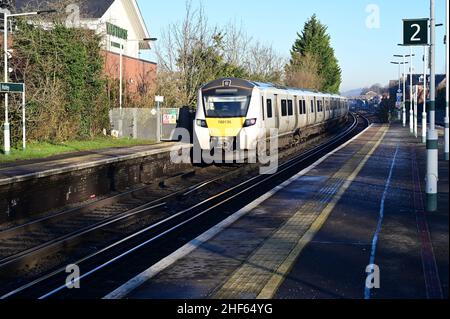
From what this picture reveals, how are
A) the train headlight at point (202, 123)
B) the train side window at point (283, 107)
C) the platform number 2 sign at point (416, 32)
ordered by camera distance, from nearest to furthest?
1. the platform number 2 sign at point (416, 32)
2. the train headlight at point (202, 123)
3. the train side window at point (283, 107)

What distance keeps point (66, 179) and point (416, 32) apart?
32.0 feet

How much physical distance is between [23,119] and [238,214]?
14501 mm

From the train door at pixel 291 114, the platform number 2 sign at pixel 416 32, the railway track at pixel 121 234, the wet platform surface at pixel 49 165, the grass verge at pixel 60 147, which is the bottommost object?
the railway track at pixel 121 234

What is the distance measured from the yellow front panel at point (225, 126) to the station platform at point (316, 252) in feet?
23.9

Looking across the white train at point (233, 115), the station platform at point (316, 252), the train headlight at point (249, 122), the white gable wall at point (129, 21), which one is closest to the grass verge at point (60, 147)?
the white train at point (233, 115)

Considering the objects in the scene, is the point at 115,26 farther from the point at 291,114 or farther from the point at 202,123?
the point at 202,123

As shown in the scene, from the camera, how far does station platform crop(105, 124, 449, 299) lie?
20.6ft

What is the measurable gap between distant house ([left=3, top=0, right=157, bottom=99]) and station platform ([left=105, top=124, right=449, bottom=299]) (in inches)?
847

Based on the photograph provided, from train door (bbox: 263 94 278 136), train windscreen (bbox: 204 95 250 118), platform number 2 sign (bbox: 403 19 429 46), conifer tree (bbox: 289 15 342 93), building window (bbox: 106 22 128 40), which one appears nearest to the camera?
platform number 2 sign (bbox: 403 19 429 46)

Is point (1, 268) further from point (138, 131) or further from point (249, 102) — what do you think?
point (138, 131)

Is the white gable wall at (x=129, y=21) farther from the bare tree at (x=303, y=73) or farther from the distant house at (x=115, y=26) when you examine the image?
the bare tree at (x=303, y=73)

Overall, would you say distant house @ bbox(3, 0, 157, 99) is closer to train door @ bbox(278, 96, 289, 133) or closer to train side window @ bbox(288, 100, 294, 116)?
train side window @ bbox(288, 100, 294, 116)

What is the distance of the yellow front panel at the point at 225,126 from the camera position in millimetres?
21109

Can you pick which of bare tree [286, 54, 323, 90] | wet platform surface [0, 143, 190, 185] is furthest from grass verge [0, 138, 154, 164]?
bare tree [286, 54, 323, 90]
